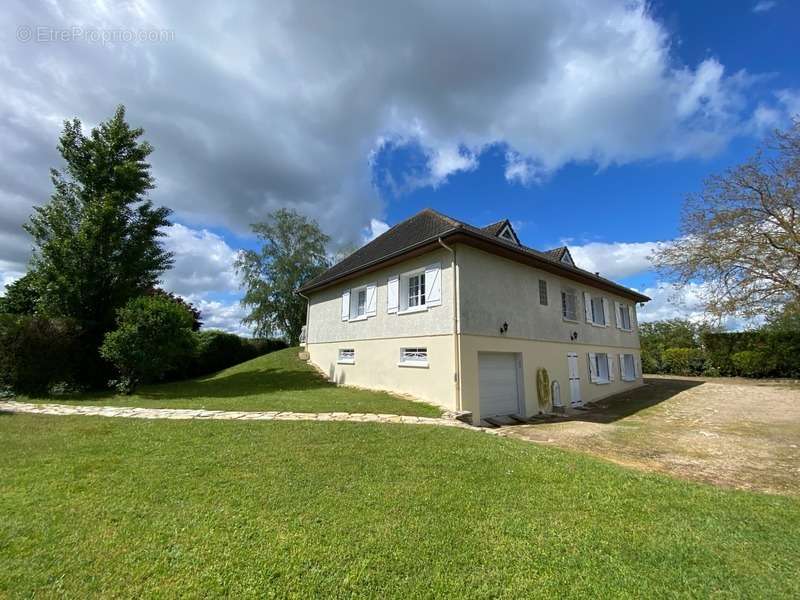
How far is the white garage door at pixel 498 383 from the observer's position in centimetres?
1030

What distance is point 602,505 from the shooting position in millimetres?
4281

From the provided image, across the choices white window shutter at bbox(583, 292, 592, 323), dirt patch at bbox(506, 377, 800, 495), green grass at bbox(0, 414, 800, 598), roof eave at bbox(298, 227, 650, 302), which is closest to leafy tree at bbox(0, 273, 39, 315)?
roof eave at bbox(298, 227, 650, 302)

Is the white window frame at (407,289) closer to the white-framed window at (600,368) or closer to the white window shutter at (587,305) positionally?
the white window shutter at (587,305)

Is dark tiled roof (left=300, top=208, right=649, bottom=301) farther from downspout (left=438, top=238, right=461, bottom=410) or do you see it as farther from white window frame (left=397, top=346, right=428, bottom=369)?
white window frame (left=397, top=346, right=428, bottom=369)

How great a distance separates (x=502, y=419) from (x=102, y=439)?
9117 millimetres

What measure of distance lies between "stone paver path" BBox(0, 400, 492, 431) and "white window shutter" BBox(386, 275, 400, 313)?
13.7 ft

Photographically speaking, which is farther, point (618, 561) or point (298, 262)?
point (298, 262)

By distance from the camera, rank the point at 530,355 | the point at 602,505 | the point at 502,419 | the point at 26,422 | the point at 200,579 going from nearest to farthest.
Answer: the point at 200,579, the point at 602,505, the point at 26,422, the point at 502,419, the point at 530,355

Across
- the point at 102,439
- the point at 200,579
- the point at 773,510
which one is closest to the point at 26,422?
the point at 102,439

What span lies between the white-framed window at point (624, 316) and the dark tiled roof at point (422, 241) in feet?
6.61

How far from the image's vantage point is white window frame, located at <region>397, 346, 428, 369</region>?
1056cm

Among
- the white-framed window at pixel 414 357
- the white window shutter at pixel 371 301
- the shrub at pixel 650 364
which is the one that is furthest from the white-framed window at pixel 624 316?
the white window shutter at pixel 371 301

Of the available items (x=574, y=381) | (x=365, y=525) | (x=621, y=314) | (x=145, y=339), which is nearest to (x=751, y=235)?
(x=621, y=314)

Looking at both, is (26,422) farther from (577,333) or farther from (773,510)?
(577,333)
